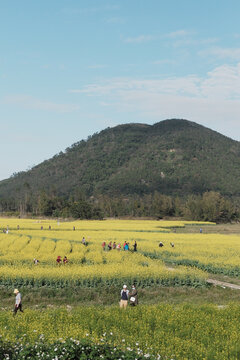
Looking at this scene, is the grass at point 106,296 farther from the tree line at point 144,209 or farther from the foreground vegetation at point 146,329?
the tree line at point 144,209

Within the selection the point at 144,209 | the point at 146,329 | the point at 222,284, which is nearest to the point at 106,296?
the point at 222,284

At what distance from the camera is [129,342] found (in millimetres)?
13039

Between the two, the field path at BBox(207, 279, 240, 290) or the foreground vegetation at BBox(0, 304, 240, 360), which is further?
the field path at BBox(207, 279, 240, 290)

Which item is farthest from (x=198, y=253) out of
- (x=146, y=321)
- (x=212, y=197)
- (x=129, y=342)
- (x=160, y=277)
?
(x=212, y=197)

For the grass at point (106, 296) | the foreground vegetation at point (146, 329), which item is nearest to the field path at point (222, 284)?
the grass at point (106, 296)

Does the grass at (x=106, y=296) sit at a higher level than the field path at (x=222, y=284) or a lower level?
higher

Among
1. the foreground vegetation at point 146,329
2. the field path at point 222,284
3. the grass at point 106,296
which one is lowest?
the field path at point 222,284

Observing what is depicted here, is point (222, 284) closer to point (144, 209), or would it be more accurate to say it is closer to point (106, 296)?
point (106, 296)

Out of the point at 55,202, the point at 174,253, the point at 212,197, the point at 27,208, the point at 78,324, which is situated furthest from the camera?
the point at 27,208

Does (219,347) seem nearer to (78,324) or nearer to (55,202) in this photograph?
(78,324)

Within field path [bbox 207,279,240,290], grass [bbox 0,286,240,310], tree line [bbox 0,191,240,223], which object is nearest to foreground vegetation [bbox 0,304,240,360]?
grass [bbox 0,286,240,310]

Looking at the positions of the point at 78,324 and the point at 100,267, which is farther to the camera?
the point at 100,267

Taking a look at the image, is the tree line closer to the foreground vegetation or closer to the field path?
Answer: the field path

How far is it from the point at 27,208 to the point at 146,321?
158 m
